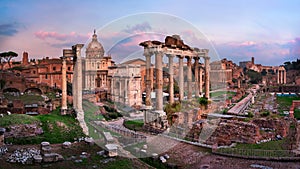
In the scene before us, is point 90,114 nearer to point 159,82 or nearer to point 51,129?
point 159,82

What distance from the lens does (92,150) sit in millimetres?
13508

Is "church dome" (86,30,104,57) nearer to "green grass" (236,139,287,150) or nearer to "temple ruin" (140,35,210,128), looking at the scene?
"temple ruin" (140,35,210,128)

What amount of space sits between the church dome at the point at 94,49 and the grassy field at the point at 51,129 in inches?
1089

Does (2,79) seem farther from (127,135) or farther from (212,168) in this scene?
(212,168)

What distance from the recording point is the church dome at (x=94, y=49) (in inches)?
1769

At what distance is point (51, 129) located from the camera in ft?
53.0

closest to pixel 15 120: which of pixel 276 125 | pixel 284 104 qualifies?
pixel 276 125

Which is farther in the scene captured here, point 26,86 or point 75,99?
point 26,86

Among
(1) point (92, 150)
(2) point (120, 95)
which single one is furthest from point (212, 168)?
(2) point (120, 95)

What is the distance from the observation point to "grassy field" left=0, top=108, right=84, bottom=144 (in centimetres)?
1446

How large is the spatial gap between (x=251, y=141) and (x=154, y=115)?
6692 millimetres

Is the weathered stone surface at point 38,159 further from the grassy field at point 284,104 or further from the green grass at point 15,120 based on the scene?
the grassy field at point 284,104

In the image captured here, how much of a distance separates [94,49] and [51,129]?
3248 centimetres

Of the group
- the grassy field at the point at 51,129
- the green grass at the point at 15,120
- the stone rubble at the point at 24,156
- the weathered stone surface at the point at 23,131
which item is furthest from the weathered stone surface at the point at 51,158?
the green grass at the point at 15,120
